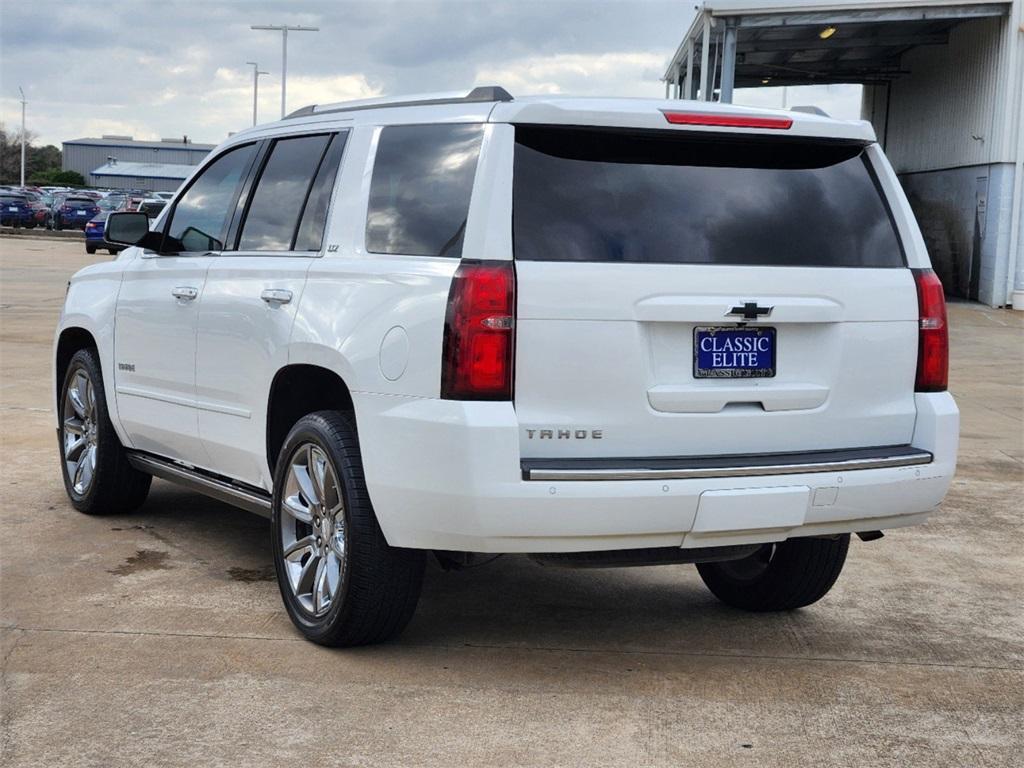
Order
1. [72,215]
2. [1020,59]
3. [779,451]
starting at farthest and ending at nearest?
[72,215]
[1020,59]
[779,451]

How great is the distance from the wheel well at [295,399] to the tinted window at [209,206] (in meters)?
0.94

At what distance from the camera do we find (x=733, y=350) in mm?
4637

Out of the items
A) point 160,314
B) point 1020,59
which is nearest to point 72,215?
point 1020,59

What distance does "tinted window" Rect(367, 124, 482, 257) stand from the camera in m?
4.62

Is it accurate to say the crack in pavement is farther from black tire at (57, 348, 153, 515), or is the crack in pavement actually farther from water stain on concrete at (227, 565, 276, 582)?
black tire at (57, 348, 153, 515)

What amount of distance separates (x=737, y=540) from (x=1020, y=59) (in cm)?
2270

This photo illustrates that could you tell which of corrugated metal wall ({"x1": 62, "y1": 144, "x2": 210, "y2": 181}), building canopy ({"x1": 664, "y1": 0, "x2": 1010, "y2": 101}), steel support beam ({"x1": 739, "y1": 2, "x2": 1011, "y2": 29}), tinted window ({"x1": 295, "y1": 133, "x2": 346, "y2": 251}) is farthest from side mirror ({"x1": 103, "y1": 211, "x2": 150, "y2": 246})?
corrugated metal wall ({"x1": 62, "y1": 144, "x2": 210, "y2": 181})

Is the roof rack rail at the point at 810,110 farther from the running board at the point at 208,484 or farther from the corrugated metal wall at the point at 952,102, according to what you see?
the corrugated metal wall at the point at 952,102

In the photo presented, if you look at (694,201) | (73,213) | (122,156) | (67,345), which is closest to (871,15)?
(67,345)

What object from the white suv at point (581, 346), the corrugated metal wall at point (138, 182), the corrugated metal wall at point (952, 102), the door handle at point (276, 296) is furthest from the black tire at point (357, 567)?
the corrugated metal wall at point (138, 182)

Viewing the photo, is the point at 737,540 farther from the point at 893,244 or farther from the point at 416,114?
the point at 416,114

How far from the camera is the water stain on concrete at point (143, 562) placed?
20.1 ft

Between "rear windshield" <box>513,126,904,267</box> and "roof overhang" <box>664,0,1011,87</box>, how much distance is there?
61.4 ft

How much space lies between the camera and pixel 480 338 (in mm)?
4348
